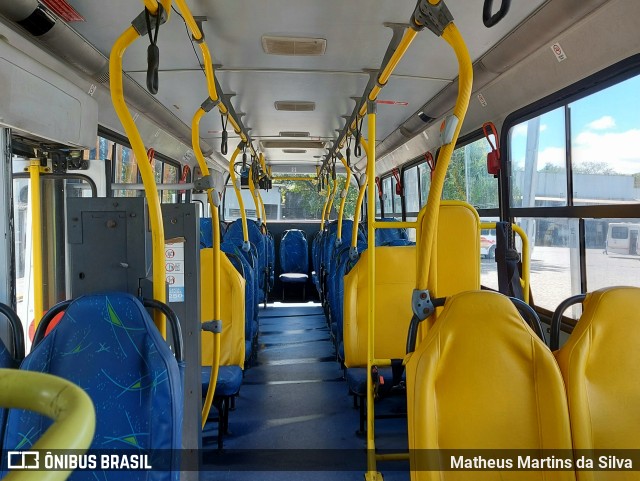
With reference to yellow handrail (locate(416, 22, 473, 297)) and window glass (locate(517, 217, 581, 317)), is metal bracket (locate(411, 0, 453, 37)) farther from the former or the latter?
window glass (locate(517, 217, 581, 317))

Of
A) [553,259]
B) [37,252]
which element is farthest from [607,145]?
[37,252]

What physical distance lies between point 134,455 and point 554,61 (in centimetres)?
277

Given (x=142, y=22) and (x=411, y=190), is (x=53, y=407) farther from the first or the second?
(x=411, y=190)

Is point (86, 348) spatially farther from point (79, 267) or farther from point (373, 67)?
point (373, 67)

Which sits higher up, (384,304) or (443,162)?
(443,162)

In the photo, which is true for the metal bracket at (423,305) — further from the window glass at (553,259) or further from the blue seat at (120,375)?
the window glass at (553,259)

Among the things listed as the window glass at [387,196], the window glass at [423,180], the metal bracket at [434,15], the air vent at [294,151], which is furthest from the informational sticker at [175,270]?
the window glass at [387,196]

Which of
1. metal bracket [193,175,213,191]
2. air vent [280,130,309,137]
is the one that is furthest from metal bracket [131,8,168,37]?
air vent [280,130,309,137]

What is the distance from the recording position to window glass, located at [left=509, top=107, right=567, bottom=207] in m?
2.73

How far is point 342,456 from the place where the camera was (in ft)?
9.11

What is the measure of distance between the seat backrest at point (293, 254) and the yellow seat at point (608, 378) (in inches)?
267

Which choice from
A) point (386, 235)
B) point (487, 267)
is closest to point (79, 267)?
point (487, 267)

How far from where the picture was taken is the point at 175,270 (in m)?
1.97

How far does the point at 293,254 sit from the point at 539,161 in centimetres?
550
